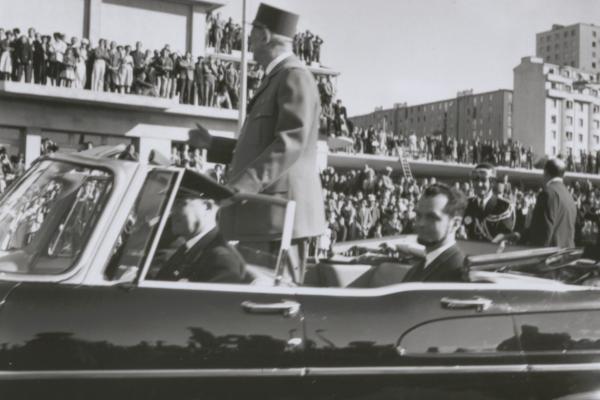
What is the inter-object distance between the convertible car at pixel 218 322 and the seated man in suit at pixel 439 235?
0.39m

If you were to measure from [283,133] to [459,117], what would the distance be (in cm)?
12142

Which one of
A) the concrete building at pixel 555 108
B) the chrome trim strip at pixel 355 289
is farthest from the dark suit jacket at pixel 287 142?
the concrete building at pixel 555 108

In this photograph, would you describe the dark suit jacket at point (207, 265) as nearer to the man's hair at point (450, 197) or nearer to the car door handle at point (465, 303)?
the car door handle at point (465, 303)

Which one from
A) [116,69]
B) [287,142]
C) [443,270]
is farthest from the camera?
[116,69]

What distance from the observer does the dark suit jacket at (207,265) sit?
3.07 meters

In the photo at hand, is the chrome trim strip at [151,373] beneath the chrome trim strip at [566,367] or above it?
above

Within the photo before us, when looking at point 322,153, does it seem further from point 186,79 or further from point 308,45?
→ point 308,45

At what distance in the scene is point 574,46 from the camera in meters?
137

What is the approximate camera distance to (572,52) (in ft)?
450

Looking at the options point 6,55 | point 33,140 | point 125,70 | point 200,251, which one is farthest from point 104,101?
point 200,251

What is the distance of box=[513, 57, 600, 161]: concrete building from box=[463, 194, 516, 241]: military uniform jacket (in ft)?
268

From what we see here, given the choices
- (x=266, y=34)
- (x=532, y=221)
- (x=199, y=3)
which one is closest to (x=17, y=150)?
(x=199, y=3)

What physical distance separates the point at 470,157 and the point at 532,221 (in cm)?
4312

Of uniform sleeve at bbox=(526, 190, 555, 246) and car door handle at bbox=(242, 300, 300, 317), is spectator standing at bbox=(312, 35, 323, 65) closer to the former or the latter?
uniform sleeve at bbox=(526, 190, 555, 246)
